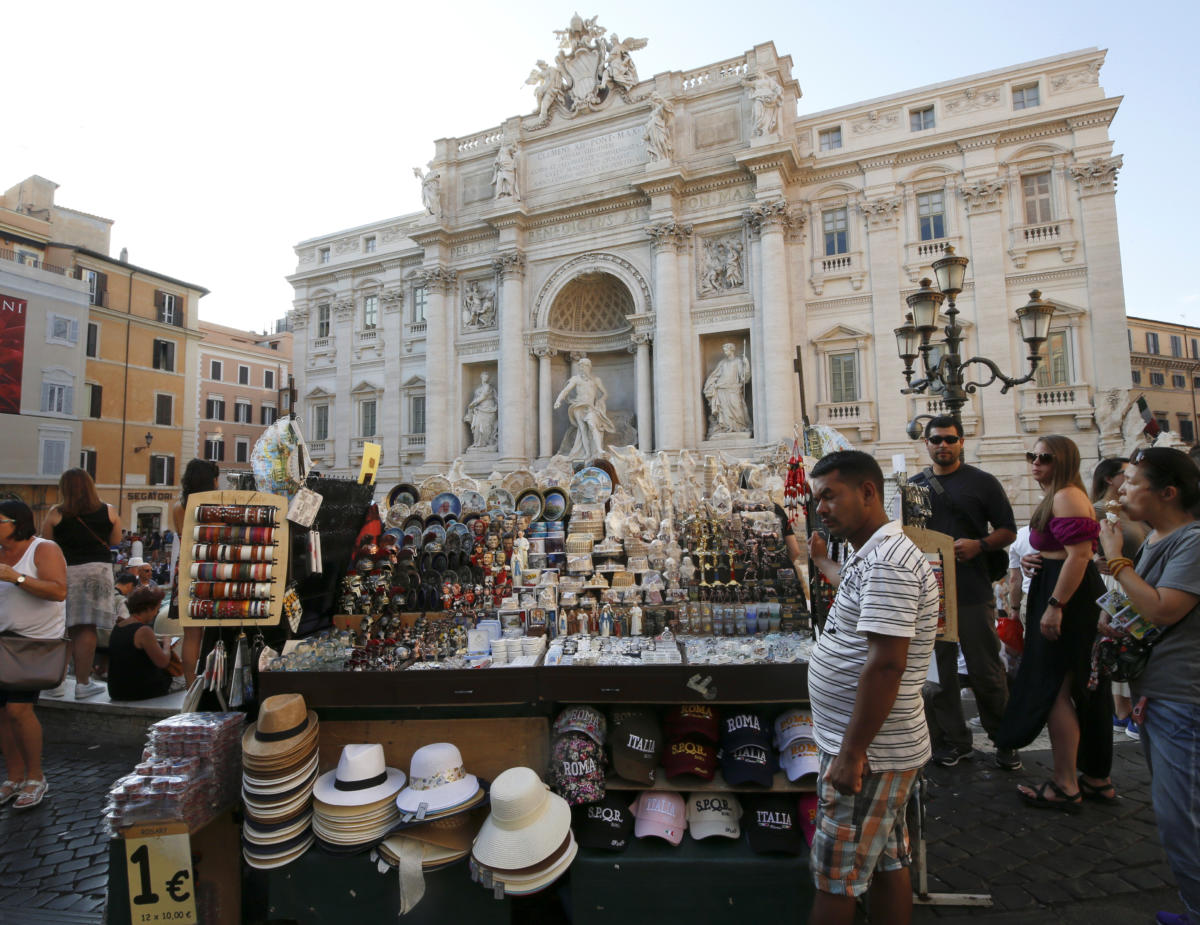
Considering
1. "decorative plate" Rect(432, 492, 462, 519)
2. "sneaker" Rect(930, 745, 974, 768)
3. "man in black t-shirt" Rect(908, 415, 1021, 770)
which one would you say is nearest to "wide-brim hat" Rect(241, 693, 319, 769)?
"decorative plate" Rect(432, 492, 462, 519)

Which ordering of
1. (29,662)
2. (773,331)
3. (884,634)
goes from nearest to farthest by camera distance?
(884,634)
(29,662)
(773,331)

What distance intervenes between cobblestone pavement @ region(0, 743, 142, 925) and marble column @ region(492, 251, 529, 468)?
15.1m

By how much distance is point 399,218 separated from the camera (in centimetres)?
2447

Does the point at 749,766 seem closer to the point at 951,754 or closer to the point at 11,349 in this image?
the point at 951,754

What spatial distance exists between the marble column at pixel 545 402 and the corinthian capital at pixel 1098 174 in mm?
14305

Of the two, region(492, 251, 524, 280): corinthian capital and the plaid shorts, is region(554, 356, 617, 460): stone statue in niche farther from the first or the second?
the plaid shorts

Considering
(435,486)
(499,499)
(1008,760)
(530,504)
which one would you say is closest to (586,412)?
(435,486)

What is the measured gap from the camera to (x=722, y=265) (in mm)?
18500

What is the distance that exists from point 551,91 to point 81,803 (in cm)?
2140

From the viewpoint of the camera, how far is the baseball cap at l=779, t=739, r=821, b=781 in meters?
3.21

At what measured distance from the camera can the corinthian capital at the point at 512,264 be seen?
2027cm

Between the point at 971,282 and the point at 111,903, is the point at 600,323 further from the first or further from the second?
the point at 111,903

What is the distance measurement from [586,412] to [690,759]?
15.8m

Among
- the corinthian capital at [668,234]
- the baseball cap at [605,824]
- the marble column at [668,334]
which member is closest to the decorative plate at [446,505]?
the baseball cap at [605,824]
